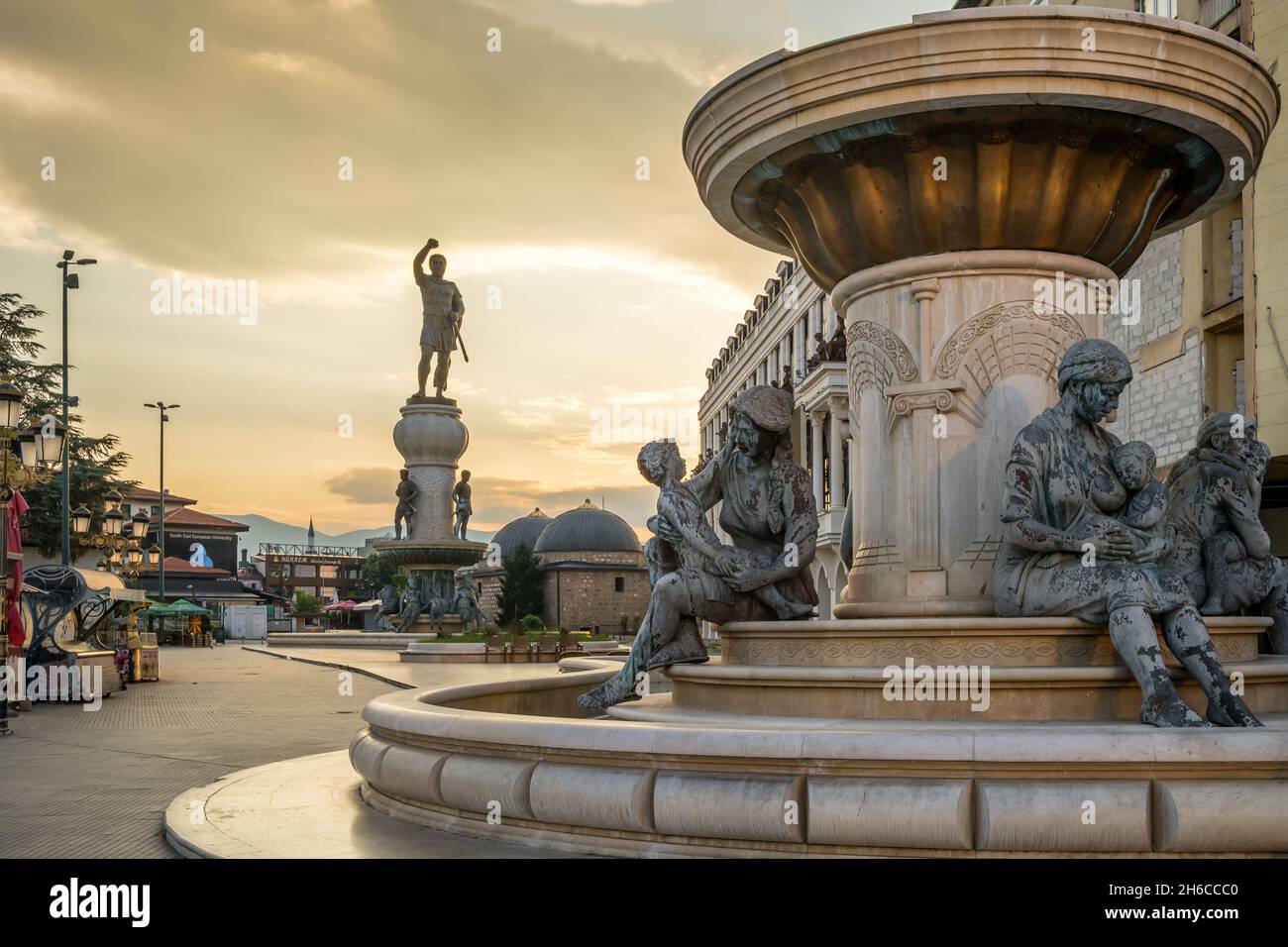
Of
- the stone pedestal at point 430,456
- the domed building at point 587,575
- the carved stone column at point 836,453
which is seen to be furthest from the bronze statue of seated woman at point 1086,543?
the domed building at point 587,575

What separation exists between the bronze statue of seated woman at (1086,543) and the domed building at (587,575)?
7041 centimetres

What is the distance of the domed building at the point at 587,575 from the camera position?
8156cm

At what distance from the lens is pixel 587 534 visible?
88.3 metres

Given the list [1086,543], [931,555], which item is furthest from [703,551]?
[1086,543]

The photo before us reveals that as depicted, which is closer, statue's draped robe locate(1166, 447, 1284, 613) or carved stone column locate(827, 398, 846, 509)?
statue's draped robe locate(1166, 447, 1284, 613)

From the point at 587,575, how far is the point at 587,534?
6275mm

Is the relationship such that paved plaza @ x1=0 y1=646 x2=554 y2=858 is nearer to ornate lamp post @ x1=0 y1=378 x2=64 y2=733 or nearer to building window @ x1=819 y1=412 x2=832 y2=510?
ornate lamp post @ x1=0 y1=378 x2=64 y2=733

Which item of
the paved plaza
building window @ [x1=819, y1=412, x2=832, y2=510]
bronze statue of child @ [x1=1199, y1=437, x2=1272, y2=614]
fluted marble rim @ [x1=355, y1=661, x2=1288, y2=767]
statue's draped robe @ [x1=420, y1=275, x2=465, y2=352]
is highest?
statue's draped robe @ [x1=420, y1=275, x2=465, y2=352]

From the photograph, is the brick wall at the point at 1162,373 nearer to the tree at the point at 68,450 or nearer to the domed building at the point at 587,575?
the tree at the point at 68,450

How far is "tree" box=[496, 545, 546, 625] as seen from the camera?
258ft

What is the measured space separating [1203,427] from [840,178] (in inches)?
106

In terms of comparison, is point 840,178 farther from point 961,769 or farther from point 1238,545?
point 961,769

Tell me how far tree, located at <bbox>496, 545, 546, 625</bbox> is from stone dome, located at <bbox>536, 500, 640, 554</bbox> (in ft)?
23.9

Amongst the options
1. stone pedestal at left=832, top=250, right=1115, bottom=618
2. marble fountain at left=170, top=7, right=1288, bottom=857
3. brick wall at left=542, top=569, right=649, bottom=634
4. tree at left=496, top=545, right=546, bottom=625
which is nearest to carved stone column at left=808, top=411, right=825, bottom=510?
marble fountain at left=170, top=7, right=1288, bottom=857
